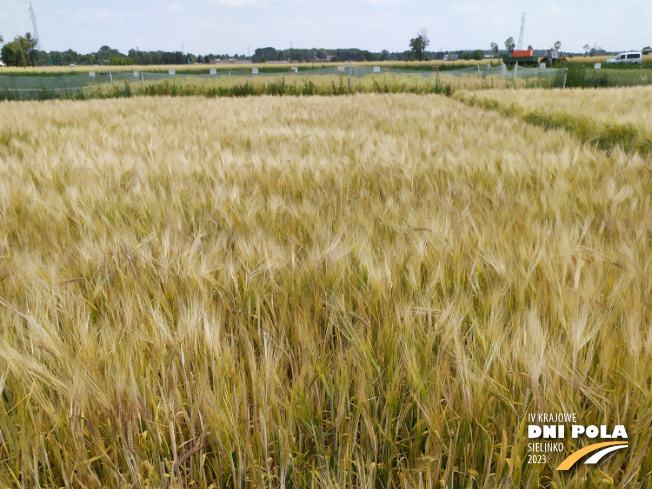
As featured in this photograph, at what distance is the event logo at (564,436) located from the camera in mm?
588

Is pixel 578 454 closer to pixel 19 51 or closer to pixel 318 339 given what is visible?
pixel 318 339

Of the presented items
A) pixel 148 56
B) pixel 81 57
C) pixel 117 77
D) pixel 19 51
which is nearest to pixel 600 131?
pixel 117 77

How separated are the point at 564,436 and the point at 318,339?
0.45m

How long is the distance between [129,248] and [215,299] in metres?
0.34

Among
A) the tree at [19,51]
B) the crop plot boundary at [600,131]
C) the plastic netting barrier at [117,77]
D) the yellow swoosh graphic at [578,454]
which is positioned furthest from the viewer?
the tree at [19,51]

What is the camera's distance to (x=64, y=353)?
0.73 metres

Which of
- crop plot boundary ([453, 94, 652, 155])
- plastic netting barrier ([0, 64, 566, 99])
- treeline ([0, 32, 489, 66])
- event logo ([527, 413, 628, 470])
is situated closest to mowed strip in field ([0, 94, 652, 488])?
event logo ([527, 413, 628, 470])

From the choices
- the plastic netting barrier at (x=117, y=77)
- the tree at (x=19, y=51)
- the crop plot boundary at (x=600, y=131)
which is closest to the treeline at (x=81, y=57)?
the tree at (x=19, y=51)

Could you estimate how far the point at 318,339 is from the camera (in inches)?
33.8

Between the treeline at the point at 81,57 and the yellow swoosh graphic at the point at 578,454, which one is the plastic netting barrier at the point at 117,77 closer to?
the yellow swoosh graphic at the point at 578,454

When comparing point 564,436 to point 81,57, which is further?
point 81,57

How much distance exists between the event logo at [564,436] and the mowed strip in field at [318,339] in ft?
0.05

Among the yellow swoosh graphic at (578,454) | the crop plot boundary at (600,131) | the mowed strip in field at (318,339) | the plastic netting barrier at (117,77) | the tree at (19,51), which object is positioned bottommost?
the yellow swoosh graphic at (578,454)

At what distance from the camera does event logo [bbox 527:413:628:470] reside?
59 centimetres
